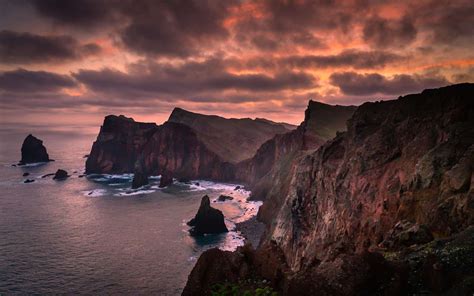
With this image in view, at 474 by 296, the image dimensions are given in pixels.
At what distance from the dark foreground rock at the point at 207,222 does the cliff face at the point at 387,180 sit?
34.5 meters

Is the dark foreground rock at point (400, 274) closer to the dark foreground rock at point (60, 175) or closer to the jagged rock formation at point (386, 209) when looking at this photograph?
the jagged rock formation at point (386, 209)

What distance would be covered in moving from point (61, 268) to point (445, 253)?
71.2 meters

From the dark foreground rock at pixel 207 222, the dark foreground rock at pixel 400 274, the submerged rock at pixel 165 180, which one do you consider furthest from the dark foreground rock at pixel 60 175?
the dark foreground rock at pixel 400 274

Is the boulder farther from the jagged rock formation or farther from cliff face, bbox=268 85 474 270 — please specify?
cliff face, bbox=268 85 474 270

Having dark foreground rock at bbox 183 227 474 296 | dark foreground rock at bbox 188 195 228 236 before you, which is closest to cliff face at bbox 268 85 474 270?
dark foreground rock at bbox 183 227 474 296

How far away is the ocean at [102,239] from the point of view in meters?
64.0

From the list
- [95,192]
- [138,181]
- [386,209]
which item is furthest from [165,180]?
[386,209]

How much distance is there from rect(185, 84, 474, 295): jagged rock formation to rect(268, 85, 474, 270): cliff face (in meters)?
0.11

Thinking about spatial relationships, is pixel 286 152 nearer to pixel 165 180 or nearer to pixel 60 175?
pixel 165 180

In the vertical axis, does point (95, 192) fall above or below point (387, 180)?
below

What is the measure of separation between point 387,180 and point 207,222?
204 feet

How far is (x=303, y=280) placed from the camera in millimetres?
15867

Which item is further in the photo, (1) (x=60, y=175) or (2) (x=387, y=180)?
(1) (x=60, y=175)

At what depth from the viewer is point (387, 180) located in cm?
3856
